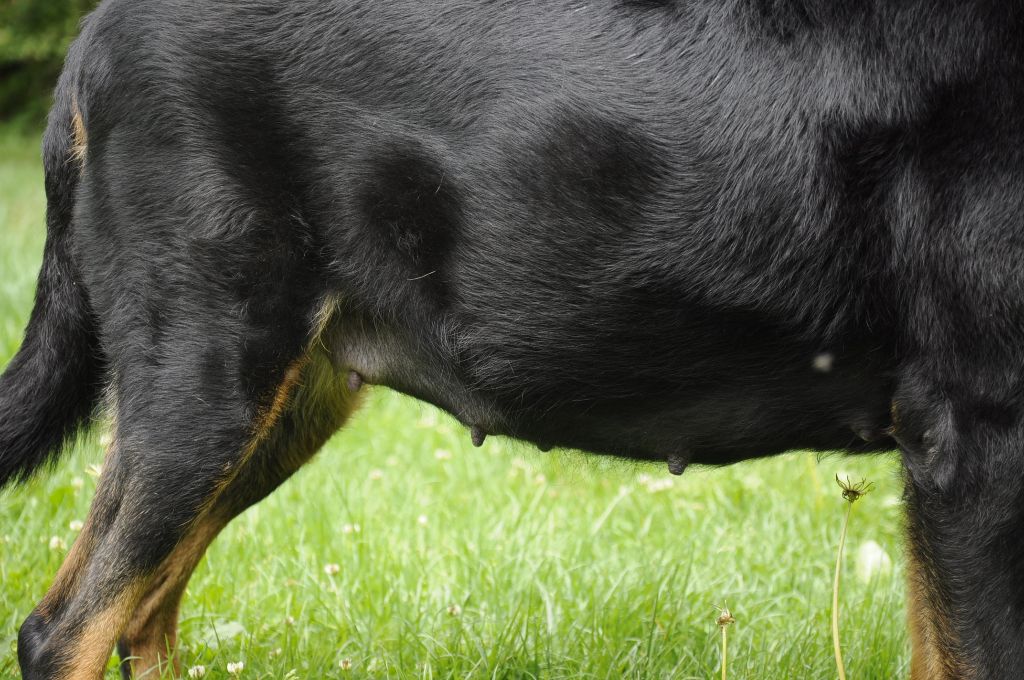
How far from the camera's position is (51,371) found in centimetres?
290

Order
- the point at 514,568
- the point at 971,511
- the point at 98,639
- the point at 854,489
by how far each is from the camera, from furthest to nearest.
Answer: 1. the point at 514,568
2. the point at 98,639
3. the point at 854,489
4. the point at 971,511

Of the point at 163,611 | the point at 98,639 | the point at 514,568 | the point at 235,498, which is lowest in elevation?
the point at 514,568

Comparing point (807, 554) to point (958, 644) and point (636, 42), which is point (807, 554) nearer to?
point (958, 644)

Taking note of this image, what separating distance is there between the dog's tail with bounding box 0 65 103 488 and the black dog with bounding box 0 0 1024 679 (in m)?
0.12

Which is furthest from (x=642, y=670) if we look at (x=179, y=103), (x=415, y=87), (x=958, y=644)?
(x=179, y=103)

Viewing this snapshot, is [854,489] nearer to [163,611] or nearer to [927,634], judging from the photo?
[927,634]

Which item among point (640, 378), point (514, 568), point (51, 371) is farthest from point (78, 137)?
point (514, 568)

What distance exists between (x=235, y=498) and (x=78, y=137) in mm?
1056

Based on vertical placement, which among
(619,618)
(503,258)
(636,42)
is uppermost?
(636,42)

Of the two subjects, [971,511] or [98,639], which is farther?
[98,639]

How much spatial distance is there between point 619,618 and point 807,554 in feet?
3.27

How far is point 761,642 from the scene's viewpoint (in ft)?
10.7

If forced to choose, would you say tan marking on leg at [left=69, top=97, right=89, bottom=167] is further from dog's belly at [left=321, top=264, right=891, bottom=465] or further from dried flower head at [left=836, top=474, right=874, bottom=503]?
dried flower head at [left=836, top=474, right=874, bottom=503]

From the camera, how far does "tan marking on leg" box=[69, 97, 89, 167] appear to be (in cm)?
268
